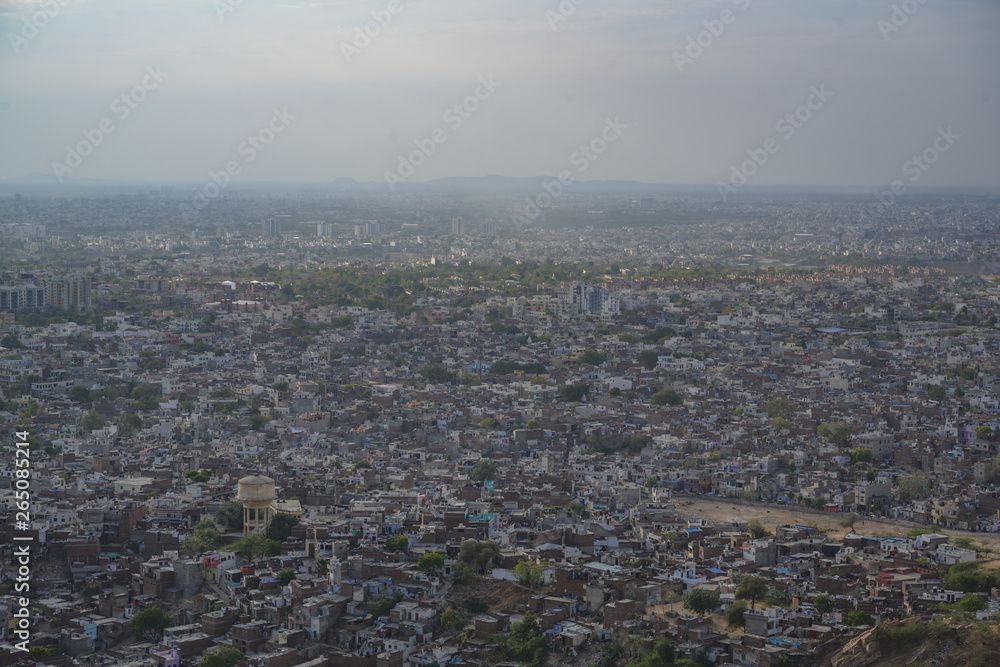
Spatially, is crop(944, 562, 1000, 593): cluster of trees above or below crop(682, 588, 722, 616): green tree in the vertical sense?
above

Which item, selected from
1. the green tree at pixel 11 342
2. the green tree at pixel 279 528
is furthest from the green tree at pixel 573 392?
the green tree at pixel 11 342

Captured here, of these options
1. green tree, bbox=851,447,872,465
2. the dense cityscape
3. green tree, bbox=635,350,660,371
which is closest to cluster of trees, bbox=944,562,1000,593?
the dense cityscape

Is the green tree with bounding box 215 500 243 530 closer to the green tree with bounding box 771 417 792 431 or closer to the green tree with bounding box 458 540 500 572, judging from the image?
the green tree with bounding box 458 540 500 572

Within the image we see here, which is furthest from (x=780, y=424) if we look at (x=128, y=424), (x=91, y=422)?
(x=91, y=422)

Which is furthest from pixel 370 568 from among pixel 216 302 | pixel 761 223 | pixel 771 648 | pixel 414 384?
pixel 761 223

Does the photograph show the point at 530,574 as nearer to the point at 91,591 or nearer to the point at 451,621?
the point at 451,621

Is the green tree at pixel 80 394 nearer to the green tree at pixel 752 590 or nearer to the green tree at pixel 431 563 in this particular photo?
the green tree at pixel 431 563
